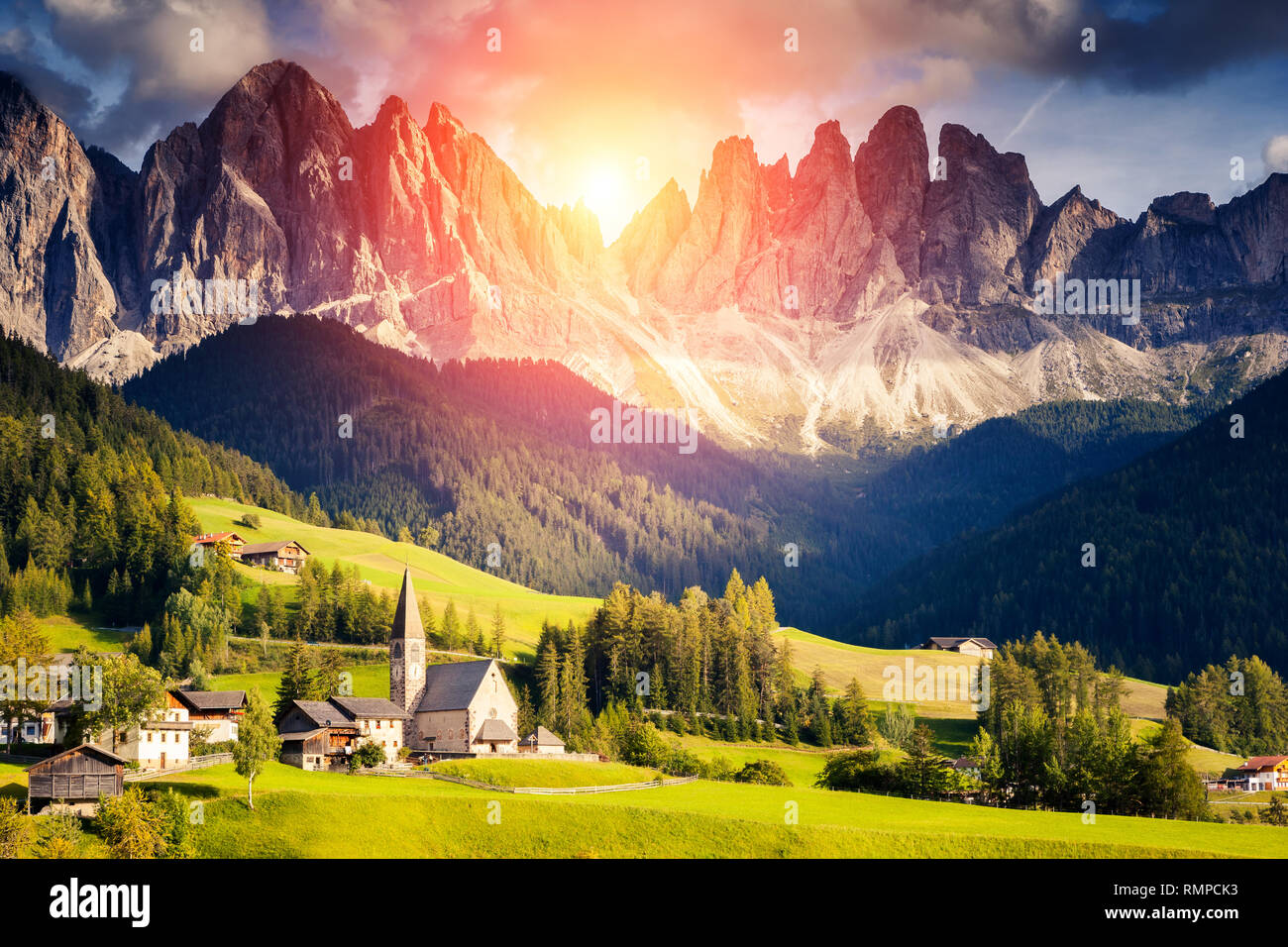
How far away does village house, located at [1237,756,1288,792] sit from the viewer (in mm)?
152375

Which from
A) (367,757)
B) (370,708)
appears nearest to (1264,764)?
(370,708)

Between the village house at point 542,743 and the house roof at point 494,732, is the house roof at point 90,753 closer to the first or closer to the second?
the house roof at point 494,732

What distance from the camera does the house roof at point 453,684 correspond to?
404ft

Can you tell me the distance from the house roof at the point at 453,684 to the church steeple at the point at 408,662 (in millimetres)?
1082

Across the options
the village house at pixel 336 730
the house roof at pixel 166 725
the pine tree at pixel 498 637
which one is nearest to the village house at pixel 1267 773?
the pine tree at pixel 498 637

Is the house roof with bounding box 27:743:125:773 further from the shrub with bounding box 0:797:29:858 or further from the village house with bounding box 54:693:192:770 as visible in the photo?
the village house with bounding box 54:693:192:770

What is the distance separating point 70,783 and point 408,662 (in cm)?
4121

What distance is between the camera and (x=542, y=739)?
414 ft

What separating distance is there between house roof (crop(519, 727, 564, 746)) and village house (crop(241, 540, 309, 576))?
247 feet

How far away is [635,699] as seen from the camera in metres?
157

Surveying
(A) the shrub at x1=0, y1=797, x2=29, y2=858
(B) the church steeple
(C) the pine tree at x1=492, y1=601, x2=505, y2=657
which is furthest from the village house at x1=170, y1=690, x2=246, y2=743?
(C) the pine tree at x1=492, y1=601, x2=505, y2=657
